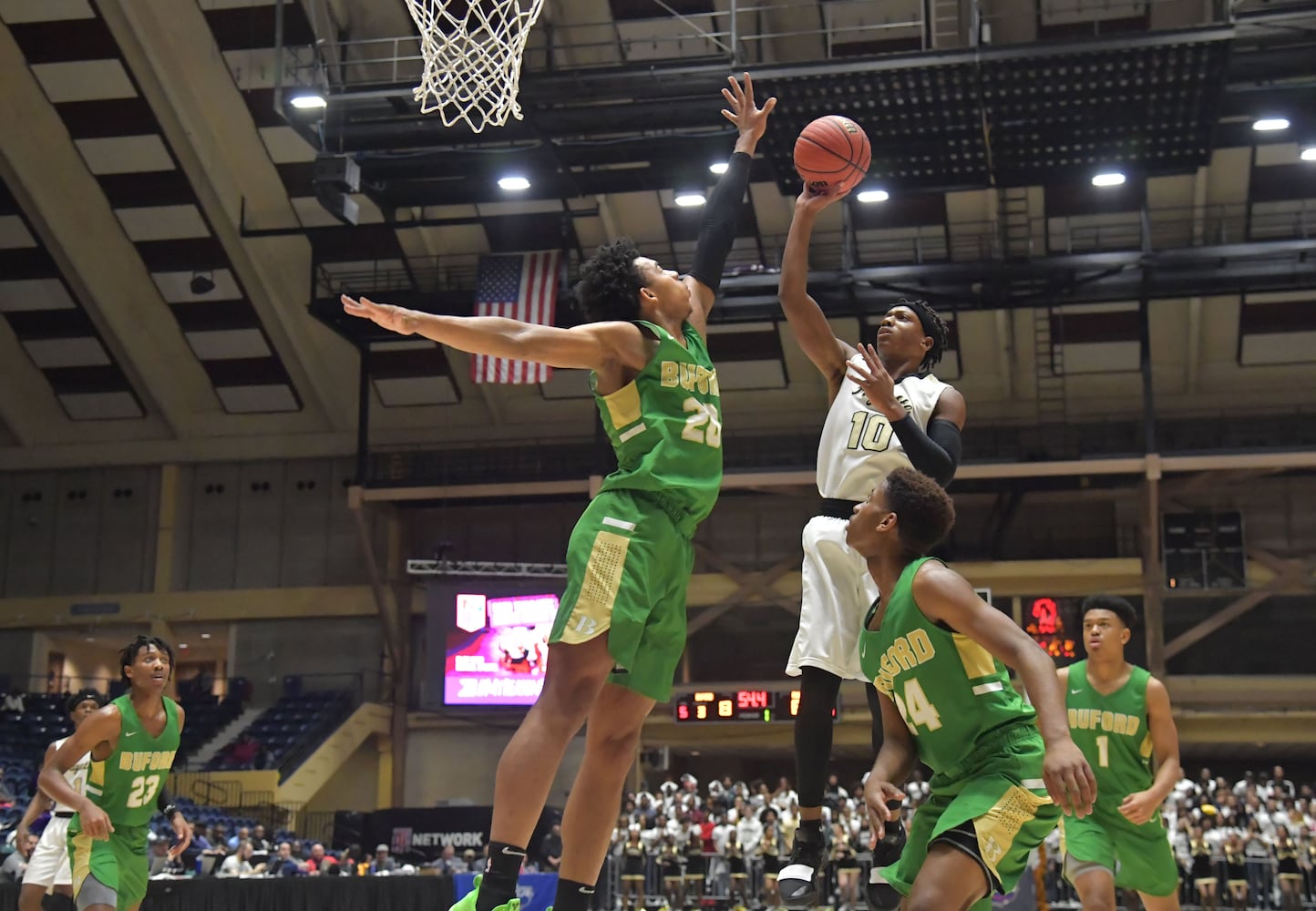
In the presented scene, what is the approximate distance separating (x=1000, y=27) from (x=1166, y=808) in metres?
11.4

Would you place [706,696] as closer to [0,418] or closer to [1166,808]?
[1166,808]

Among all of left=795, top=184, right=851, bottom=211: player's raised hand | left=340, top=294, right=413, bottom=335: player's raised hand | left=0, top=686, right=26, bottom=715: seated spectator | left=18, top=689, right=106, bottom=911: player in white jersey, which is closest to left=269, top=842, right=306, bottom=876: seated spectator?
left=18, top=689, right=106, bottom=911: player in white jersey

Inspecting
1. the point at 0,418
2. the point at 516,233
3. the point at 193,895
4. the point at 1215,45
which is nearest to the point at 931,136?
the point at 1215,45

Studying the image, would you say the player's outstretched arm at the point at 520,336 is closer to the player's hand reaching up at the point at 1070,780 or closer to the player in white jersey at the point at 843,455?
the player in white jersey at the point at 843,455

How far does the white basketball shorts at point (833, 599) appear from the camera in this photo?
216 inches

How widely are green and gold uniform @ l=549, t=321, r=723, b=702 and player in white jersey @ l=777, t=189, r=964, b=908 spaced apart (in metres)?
0.63

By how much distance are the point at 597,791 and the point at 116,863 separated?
3.83 m

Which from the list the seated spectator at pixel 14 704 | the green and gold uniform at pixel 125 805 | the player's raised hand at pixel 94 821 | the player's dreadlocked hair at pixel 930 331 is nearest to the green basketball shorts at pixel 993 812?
the player's dreadlocked hair at pixel 930 331

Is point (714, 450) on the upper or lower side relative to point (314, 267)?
lower

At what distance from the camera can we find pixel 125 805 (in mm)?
7426

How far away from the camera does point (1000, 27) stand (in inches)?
850

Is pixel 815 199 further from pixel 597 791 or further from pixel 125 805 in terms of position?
pixel 125 805

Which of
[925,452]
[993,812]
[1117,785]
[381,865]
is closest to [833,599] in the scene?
[925,452]

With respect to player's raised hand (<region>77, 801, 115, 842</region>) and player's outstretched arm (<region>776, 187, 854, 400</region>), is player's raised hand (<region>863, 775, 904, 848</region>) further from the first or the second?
player's raised hand (<region>77, 801, 115, 842</region>)
